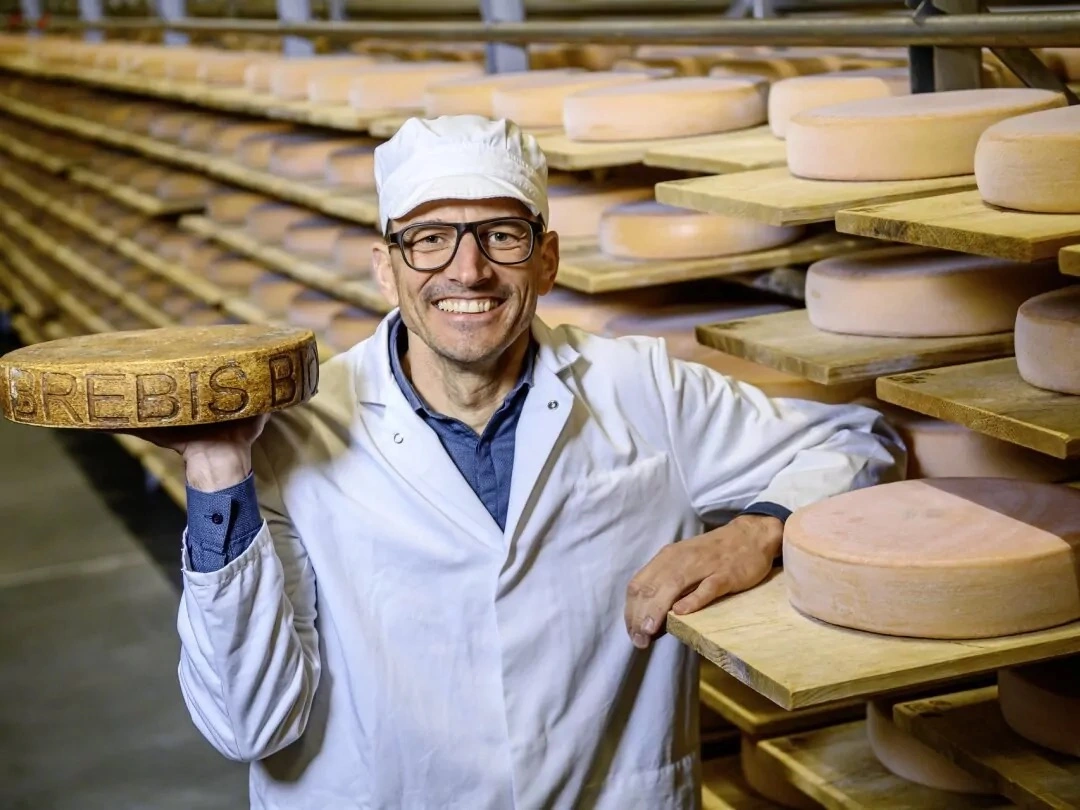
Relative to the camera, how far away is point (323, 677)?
1928 millimetres

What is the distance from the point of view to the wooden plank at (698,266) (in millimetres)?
2488

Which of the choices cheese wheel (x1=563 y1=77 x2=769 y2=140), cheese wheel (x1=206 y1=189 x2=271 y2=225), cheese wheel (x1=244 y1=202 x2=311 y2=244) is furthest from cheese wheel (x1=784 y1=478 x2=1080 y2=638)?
cheese wheel (x1=206 y1=189 x2=271 y2=225)

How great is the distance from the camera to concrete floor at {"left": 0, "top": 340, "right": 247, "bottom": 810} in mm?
3875

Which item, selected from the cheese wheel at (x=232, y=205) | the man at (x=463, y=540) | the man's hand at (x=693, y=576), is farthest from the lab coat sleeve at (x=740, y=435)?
the cheese wheel at (x=232, y=205)

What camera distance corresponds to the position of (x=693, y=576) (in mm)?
1729

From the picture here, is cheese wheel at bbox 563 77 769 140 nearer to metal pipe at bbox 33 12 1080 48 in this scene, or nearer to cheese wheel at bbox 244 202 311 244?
metal pipe at bbox 33 12 1080 48

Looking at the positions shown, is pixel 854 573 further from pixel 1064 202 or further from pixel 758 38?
pixel 758 38

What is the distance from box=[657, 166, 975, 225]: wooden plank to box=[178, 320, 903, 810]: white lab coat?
0.27m

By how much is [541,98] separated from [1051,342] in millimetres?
1549

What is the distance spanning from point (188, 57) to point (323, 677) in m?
3.94

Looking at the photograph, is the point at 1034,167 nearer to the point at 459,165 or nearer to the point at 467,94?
the point at 459,165

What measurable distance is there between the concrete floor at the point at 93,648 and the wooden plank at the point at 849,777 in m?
1.88

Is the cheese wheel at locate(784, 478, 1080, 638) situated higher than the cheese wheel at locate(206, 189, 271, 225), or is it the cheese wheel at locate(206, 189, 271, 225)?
the cheese wheel at locate(206, 189, 271, 225)

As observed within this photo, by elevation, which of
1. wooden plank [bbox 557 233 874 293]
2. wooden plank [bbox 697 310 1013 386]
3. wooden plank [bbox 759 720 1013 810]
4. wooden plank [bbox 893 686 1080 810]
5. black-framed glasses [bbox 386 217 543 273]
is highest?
black-framed glasses [bbox 386 217 543 273]
